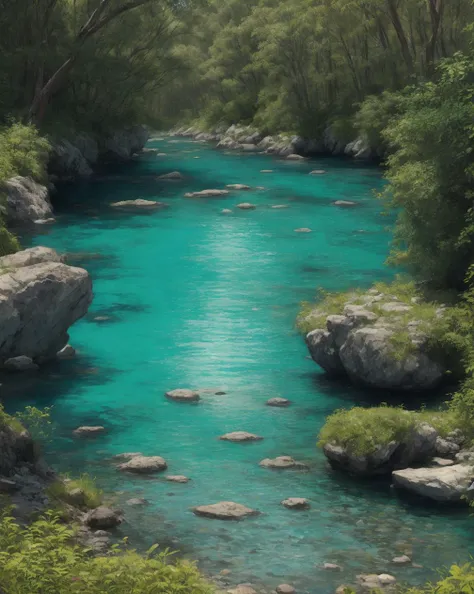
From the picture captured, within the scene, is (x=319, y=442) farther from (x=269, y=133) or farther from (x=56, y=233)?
(x=269, y=133)

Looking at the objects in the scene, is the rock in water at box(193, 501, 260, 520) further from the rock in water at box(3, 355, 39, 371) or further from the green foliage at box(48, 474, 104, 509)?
the rock in water at box(3, 355, 39, 371)

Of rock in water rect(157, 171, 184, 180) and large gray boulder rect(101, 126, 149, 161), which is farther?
large gray boulder rect(101, 126, 149, 161)

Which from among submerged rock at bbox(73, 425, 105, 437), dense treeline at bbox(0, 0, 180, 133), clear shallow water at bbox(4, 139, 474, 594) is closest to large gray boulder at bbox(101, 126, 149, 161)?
dense treeline at bbox(0, 0, 180, 133)

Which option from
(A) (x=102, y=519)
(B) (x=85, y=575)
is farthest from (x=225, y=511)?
(B) (x=85, y=575)

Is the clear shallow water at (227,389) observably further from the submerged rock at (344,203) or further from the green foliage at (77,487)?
the submerged rock at (344,203)

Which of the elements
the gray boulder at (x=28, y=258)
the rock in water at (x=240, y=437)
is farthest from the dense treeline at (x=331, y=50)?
the rock in water at (x=240, y=437)

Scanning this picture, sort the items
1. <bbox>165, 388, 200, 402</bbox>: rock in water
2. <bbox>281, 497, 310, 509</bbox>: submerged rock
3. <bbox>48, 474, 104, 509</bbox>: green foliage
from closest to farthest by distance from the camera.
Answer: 1. <bbox>48, 474, 104, 509</bbox>: green foliage
2. <bbox>281, 497, 310, 509</bbox>: submerged rock
3. <bbox>165, 388, 200, 402</bbox>: rock in water
